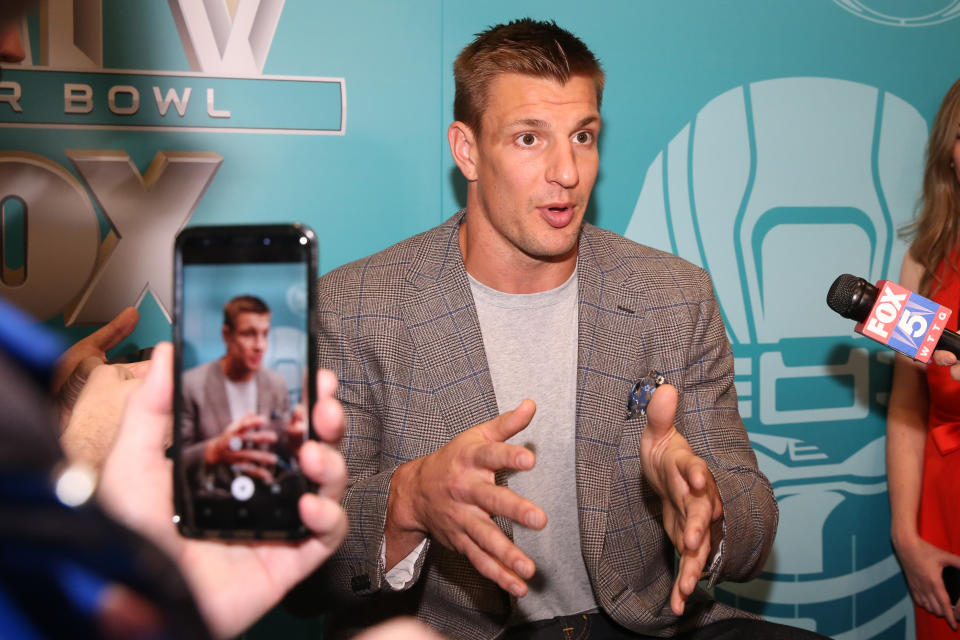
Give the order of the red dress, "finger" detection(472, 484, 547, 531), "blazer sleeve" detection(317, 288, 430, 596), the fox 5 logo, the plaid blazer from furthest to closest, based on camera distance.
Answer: the fox 5 logo → the red dress → the plaid blazer → "blazer sleeve" detection(317, 288, 430, 596) → "finger" detection(472, 484, 547, 531)

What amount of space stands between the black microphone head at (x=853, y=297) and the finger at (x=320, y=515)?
117 cm

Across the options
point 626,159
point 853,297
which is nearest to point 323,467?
point 853,297

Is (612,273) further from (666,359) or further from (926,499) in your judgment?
(926,499)

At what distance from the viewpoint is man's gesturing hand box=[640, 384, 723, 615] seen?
3.47 feet

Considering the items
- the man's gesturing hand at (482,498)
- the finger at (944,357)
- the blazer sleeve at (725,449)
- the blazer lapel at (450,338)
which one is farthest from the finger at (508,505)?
the finger at (944,357)

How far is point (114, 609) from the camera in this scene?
1.01 feet

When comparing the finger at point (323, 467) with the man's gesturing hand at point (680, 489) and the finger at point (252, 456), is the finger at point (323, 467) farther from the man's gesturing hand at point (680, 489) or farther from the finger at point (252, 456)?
the man's gesturing hand at point (680, 489)

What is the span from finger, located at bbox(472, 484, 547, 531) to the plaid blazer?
35cm

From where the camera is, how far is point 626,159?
6.39ft

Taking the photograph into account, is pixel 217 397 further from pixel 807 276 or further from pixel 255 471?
pixel 807 276

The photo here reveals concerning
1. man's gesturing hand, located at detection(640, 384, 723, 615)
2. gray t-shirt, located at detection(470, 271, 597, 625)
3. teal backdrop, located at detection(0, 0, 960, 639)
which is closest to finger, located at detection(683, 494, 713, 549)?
man's gesturing hand, located at detection(640, 384, 723, 615)

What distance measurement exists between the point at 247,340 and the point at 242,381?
0.04 meters

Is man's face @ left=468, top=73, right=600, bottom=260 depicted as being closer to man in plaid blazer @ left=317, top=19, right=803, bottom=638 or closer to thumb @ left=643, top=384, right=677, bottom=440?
man in plaid blazer @ left=317, top=19, right=803, bottom=638

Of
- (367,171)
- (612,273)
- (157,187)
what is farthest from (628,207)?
(157,187)
